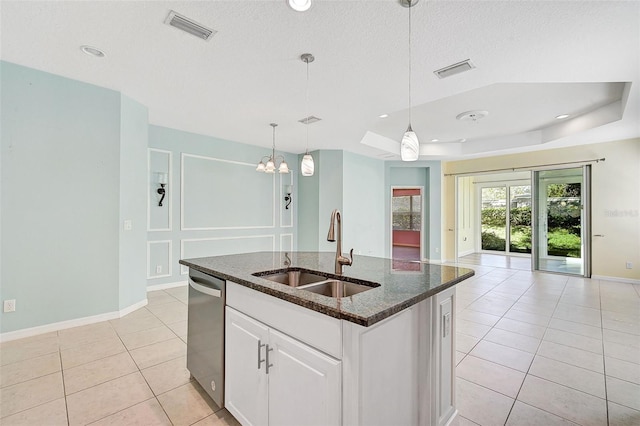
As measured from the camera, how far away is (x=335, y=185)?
6.17m

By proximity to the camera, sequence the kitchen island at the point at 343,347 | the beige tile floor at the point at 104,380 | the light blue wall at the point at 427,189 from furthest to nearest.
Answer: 1. the light blue wall at the point at 427,189
2. the beige tile floor at the point at 104,380
3. the kitchen island at the point at 343,347

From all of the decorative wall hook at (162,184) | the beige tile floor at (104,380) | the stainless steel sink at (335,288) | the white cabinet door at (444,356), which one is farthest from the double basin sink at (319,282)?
the decorative wall hook at (162,184)

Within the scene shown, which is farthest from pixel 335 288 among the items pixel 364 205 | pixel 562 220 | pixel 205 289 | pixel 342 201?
pixel 562 220

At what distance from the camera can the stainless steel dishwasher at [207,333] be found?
5.88 ft

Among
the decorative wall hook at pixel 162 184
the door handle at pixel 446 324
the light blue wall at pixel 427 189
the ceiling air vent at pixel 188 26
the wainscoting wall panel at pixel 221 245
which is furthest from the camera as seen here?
the light blue wall at pixel 427 189

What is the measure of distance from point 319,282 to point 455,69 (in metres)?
2.40

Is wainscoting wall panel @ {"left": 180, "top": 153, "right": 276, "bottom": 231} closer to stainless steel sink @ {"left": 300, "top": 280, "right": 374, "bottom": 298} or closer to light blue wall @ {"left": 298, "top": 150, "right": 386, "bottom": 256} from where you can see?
light blue wall @ {"left": 298, "top": 150, "right": 386, "bottom": 256}

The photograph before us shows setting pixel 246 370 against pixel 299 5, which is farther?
pixel 299 5

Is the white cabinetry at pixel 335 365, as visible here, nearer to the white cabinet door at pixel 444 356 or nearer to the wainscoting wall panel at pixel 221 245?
the white cabinet door at pixel 444 356

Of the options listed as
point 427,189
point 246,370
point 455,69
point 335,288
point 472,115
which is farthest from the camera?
point 427,189

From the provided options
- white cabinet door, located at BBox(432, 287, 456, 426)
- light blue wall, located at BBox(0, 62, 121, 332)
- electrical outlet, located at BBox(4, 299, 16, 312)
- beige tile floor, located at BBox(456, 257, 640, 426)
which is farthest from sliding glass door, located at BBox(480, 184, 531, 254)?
electrical outlet, located at BBox(4, 299, 16, 312)

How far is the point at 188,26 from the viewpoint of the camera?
7.07 ft

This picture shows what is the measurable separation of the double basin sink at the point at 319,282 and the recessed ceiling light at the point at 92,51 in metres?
2.49

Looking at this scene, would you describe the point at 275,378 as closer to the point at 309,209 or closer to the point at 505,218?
the point at 309,209
